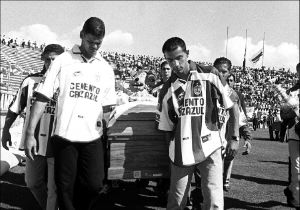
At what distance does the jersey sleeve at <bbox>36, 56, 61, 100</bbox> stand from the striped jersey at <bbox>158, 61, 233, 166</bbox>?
3.58ft

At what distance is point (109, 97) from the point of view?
3.51 meters

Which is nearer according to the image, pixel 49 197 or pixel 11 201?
pixel 49 197

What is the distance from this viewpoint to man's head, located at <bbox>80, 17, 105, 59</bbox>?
3.29 m

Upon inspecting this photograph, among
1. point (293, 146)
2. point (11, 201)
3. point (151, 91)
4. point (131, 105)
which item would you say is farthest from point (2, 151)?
point (293, 146)

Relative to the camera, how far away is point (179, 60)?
3699mm

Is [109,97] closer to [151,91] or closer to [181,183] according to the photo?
[181,183]

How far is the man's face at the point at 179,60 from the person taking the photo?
366 cm

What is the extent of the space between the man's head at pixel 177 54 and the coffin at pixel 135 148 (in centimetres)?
100

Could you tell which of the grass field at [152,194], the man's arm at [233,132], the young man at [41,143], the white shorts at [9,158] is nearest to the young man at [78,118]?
the young man at [41,143]

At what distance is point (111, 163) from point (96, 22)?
5.73 feet

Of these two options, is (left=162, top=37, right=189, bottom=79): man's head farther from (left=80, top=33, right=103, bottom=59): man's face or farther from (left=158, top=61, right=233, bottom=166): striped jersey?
Answer: (left=80, top=33, right=103, bottom=59): man's face

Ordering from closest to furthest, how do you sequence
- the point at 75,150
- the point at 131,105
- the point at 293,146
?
the point at 75,150 → the point at 293,146 → the point at 131,105

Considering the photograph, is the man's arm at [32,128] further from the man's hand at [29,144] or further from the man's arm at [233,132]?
the man's arm at [233,132]

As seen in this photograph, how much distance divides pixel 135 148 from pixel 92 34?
1.68 metres
